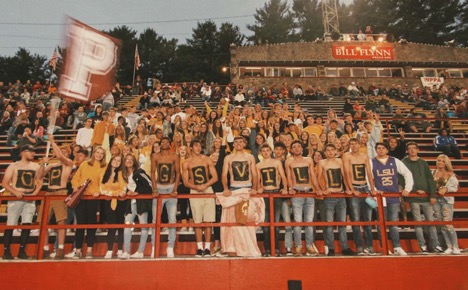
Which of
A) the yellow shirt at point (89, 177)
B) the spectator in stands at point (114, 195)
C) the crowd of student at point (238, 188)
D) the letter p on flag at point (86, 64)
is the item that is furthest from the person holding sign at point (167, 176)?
the letter p on flag at point (86, 64)

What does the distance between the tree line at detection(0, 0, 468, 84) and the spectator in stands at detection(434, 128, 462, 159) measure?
32148 mm

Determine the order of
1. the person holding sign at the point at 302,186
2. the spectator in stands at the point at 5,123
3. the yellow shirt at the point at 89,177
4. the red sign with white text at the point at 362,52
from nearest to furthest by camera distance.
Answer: the person holding sign at the point at 302,186
the yellow shirt at the point at 89,177
the spectator in stands at the point at 5,123
the red sign with white text at the point at 362,52

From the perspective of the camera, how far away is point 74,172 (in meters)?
6.19

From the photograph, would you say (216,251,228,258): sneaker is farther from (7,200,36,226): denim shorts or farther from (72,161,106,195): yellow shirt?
(7,200,36,226): denim shorts

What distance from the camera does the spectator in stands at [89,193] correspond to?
5.39m

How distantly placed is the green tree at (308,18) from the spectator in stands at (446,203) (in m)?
47.2

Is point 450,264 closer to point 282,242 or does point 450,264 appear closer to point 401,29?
point 282,242

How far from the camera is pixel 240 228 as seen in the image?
17.4 ft

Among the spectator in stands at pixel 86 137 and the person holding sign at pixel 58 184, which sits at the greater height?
the spectator in stands at pixel 86 137

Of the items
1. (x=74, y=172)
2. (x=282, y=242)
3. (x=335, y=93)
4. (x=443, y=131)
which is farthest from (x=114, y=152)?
(x=335, y=93)

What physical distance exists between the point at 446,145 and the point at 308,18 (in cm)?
4740

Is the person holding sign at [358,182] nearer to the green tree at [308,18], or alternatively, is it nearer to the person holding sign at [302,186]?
the person holding sign at [302,186]

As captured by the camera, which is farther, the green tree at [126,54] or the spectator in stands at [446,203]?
the green tree at [126,54]

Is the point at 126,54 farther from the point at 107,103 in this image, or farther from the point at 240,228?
the point at 240,228
